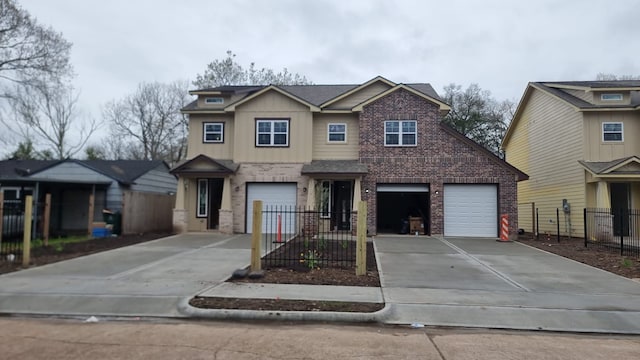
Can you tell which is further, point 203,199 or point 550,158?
point 550,158

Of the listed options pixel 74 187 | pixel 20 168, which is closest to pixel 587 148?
pixel 74 187

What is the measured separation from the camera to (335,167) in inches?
789

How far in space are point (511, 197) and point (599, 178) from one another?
137 inches

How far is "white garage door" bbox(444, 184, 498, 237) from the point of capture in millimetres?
19906

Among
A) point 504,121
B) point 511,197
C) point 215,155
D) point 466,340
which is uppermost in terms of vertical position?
point 504,121

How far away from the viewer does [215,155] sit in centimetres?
2191

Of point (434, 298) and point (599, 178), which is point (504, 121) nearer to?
point (599, 178)

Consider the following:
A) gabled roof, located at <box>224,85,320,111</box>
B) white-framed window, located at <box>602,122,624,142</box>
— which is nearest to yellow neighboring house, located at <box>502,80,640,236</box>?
white-framed window, located at <box>602,122,624,142</box>

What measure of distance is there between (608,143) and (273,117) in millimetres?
15268

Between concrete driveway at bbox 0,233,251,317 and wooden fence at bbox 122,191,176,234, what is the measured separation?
5148 millimetres

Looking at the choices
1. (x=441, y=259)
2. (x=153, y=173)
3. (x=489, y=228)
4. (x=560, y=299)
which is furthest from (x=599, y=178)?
(x=153, y=173)

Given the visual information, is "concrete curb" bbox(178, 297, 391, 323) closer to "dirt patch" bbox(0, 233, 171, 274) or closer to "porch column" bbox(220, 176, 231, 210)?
"dirt patch" bbox(0, 233, 171, 274)

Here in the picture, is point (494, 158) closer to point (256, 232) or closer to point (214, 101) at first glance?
point (256, 232)

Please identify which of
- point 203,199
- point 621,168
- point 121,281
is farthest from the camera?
point 203,199
